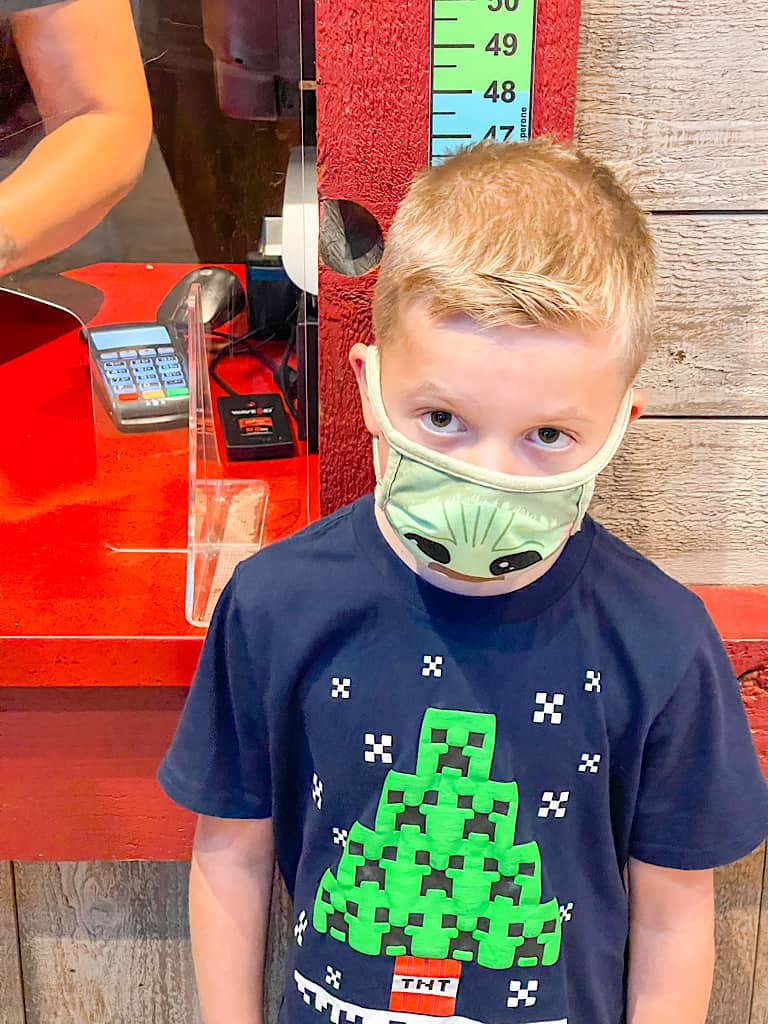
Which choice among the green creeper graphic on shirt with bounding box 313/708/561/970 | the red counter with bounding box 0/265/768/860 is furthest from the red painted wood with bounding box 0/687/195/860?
the green creeper graphic on shirt with bounding box 313/708/561/970

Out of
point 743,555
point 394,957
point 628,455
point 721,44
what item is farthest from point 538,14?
point 394,957

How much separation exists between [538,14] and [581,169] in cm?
14

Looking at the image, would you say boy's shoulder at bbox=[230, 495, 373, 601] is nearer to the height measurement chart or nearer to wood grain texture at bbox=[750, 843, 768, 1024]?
the height measurement chart

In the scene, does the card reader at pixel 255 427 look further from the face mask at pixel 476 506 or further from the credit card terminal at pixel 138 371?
the face mask at pixel 476 506

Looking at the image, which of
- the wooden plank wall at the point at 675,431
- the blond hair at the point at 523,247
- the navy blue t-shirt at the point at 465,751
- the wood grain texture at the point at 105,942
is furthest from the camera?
the wood grain texture at the point at 105,942

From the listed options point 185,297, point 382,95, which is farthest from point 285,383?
point 382,95

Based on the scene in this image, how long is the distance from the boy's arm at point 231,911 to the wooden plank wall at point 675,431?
188mm

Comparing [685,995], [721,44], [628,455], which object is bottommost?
[685,995]

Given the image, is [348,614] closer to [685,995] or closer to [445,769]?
→ [445,769]

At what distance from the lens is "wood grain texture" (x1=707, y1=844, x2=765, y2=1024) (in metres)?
1.17

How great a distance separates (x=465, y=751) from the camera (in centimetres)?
81

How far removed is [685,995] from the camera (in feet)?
3.00

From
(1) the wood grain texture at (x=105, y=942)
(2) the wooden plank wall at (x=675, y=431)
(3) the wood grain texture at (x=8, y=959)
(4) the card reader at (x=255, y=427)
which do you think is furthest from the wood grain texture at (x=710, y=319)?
(3) the wood grain texture at (x=8, y=959)

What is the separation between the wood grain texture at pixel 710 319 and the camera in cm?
98
